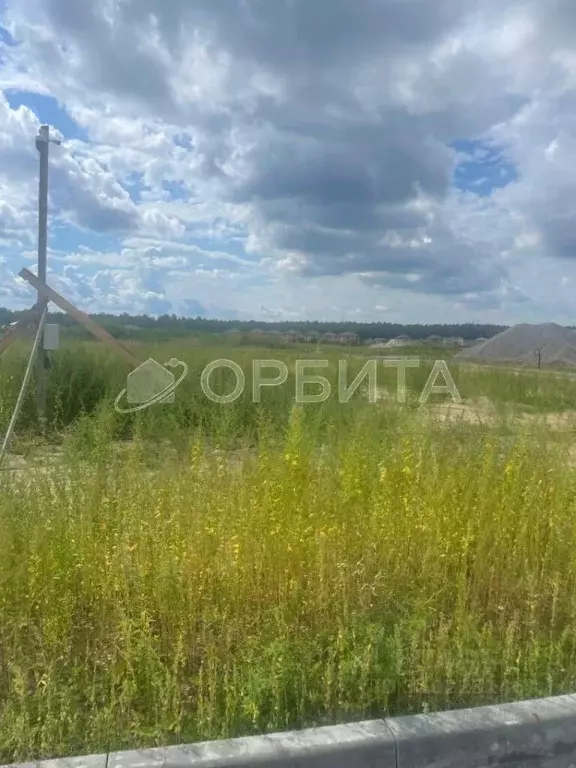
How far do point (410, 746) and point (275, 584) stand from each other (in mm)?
1078

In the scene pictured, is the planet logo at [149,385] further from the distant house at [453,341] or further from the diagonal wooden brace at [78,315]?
the distant house at [453,341]

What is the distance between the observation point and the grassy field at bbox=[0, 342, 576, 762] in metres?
2.68

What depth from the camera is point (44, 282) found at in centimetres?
722

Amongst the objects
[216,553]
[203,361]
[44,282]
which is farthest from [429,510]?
[203,361]

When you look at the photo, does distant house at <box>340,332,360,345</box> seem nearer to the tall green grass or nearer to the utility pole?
the utility pole

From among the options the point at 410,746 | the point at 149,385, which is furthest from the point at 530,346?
the point at 410,746

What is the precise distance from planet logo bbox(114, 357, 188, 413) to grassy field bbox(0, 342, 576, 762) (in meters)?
4.01

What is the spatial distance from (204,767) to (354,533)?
159 centimetres

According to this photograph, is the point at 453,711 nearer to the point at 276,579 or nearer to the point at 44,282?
the point at 276,579

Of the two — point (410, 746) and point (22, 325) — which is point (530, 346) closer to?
point (22, 325)

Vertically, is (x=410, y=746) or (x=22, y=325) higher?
(x=22, y=325)

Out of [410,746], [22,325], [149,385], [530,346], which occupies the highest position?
[22,325]

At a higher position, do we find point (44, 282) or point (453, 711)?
point (44, 282)

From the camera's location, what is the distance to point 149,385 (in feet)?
29.5
